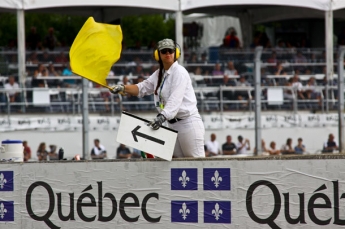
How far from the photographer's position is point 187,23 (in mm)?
32094

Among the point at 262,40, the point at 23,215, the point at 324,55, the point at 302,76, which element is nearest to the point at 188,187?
the point at 23,215

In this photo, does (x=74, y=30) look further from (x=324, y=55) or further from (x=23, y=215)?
(x=23, y=215)

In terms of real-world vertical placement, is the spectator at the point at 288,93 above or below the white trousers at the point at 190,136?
above

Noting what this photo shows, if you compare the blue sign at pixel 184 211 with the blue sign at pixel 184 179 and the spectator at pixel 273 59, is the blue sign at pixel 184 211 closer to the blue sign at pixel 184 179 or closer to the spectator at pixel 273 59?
the blue sign at pixel 184 179

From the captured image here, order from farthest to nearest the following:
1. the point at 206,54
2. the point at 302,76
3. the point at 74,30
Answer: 1. the point at 74,30
2. the point at 206,54
3. the point at 302,76

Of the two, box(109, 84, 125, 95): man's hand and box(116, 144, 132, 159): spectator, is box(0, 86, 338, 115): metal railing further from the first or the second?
box(109, 84, 125, 95): man's hand

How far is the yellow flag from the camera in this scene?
798 cm

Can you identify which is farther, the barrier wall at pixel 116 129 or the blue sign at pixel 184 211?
the barrier wall at pixel 116 129

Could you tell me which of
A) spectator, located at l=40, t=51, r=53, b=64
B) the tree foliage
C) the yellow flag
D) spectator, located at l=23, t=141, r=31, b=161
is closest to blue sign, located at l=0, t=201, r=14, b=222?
the yellow flag

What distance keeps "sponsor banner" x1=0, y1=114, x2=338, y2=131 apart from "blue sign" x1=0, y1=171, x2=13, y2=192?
7.95 metres

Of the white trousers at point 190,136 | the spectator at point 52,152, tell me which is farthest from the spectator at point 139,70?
the white trousers at point 190,136

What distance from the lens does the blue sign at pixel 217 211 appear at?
6832 mm

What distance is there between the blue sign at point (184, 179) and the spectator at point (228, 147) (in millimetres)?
9118

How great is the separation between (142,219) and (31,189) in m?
1.05
